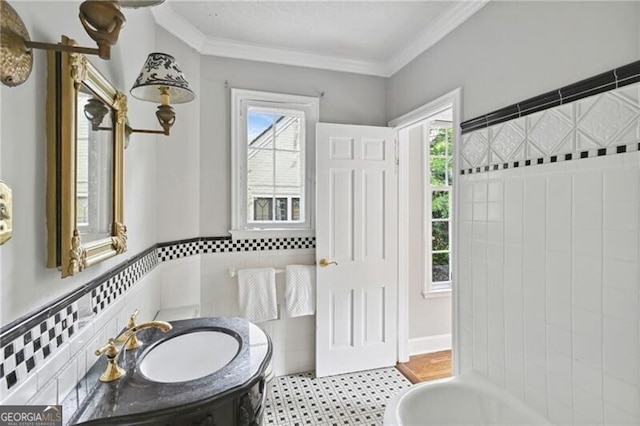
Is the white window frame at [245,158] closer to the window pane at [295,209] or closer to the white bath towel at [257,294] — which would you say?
the window pane at [295,209]

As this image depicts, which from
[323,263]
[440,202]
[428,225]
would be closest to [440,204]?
[440,202]

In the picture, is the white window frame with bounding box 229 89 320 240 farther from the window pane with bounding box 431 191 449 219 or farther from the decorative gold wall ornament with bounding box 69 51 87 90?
the decorative gold wall ornament with bounding box 69 51 87 90

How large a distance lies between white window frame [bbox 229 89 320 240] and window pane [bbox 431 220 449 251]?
1320mm

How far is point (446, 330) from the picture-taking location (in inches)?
126

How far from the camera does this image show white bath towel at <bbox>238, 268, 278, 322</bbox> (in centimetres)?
244

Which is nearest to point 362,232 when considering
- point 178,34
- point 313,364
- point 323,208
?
point 323,208

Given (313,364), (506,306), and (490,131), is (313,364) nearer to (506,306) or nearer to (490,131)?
(506,306)

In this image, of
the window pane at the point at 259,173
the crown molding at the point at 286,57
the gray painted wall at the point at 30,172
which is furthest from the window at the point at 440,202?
the gray painted wall at the point at 30,172

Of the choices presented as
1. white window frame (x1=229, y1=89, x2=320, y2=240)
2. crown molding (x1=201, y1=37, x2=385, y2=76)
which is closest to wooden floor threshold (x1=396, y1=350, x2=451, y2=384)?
white window frame (x1=229, y1=89, x2=320, y2=240)

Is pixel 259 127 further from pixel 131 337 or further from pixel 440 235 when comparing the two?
pixel 440 235

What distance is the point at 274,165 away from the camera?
2646 mm

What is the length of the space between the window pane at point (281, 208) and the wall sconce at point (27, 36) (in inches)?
75.5

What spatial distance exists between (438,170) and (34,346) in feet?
10.4

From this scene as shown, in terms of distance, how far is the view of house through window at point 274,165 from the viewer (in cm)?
260
